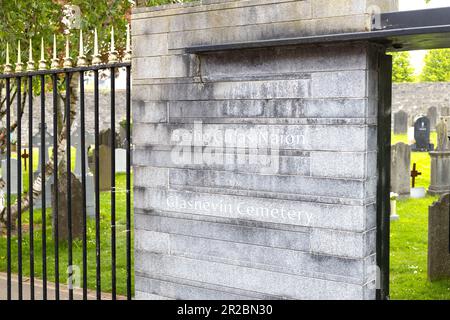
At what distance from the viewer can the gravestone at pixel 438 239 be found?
23.3ft

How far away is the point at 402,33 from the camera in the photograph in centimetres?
343

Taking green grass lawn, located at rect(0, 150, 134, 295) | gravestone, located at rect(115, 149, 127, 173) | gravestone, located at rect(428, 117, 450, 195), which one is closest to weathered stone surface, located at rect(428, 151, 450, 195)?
gravestone, located at rect(428, 117, 450, 195)

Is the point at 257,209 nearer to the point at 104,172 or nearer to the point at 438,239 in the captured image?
the point at 438,239

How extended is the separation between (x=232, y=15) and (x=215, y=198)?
4.17 ft

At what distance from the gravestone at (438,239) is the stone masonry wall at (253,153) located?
3.59m

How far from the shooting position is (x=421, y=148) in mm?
23062

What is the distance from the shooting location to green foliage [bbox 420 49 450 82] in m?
52.1

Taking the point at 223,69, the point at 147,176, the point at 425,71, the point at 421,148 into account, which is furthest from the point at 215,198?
the point at 425,71

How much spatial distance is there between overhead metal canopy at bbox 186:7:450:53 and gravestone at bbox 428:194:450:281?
3.59 metres

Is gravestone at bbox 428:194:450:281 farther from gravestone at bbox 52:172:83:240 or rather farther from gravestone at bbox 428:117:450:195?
gravestone at bbox 428:117:450:195

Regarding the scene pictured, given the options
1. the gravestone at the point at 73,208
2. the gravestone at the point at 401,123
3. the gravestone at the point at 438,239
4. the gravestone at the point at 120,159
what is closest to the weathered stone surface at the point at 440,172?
the gravestone at the point at 438,239

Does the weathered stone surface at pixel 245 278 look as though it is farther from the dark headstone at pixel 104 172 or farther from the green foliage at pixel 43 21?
the dark headstone at pixel 104 172

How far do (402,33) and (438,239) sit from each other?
4340 millimetres
